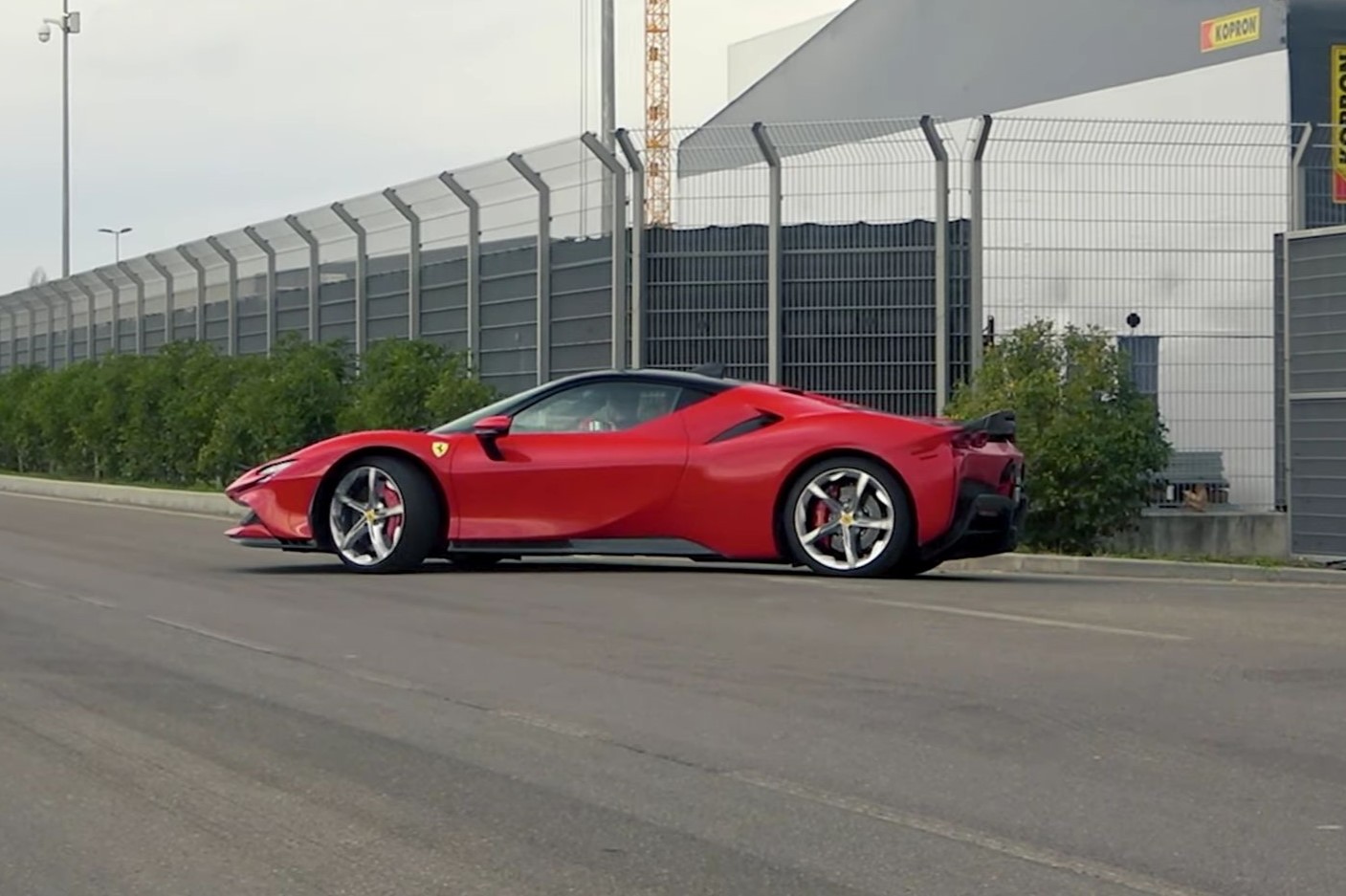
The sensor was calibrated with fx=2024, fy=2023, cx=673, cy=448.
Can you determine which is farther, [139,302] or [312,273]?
[139,302]

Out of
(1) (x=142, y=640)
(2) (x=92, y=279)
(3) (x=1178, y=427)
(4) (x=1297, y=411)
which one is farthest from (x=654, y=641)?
(2) (x=92, y=279)

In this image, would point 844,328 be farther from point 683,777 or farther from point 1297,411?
point 683,777

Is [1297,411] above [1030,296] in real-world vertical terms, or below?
below

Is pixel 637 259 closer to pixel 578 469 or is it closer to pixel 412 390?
pixel 412 390

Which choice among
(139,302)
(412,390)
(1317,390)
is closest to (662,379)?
(1317,390)

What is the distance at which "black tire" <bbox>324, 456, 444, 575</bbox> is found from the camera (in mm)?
12375

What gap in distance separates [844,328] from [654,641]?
1118 cm

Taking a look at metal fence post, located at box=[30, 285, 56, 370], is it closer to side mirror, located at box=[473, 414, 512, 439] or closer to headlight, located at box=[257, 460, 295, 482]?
headlight, located at box=[257, 460, 295, 482]

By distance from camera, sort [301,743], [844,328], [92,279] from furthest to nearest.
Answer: [92,279]
[844,328]
[301,743]

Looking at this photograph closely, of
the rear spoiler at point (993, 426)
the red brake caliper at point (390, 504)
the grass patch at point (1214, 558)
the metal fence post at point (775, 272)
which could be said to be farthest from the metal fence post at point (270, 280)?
the rear spoiler at point (993, 426)

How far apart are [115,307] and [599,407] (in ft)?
81.7

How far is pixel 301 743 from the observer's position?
21.8 feet

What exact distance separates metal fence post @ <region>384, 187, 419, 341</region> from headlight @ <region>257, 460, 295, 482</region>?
38.4 ft

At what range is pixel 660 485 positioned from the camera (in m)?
12.1
